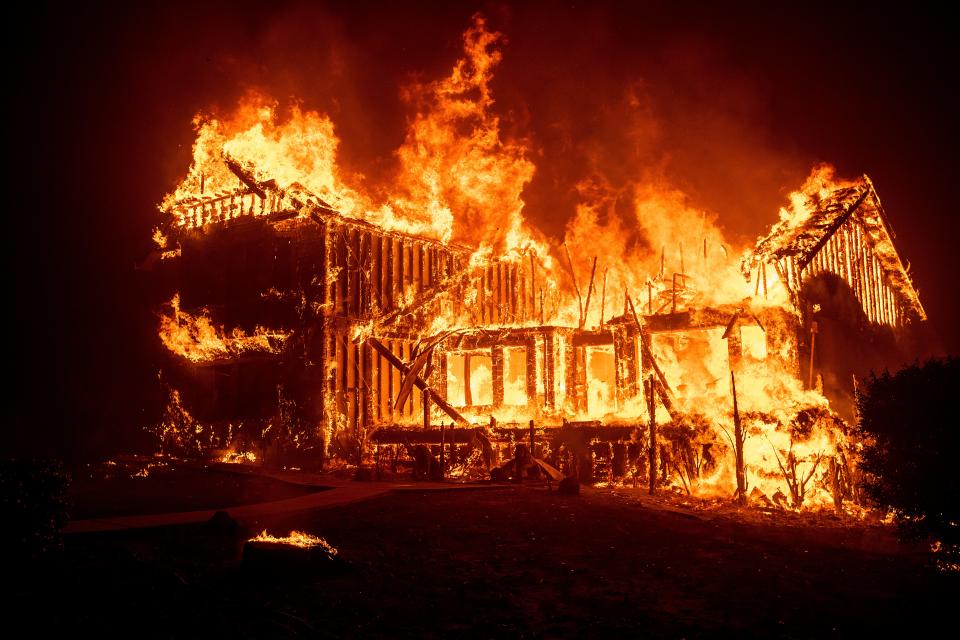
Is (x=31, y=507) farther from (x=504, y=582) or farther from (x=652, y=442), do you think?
(x=652, y=442)

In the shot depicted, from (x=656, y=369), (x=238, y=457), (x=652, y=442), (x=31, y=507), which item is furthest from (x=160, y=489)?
(x=656, y=369)

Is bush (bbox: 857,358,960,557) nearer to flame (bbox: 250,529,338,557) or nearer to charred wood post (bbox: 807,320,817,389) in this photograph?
flame (bbox: 250,529,338,557)

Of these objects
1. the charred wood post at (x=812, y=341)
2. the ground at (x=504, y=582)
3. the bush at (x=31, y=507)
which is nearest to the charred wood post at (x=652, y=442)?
the ground at (x=504, y=582)

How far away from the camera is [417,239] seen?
87.0 feet

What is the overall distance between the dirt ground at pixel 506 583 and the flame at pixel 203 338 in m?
12.2

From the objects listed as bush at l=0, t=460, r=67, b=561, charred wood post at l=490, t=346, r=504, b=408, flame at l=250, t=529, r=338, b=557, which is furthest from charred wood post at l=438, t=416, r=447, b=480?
bush at l=0, t=460, r=67, b=561

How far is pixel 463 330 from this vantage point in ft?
79.5

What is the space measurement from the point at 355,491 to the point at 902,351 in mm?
23660

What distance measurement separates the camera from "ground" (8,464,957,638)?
7.45 metres

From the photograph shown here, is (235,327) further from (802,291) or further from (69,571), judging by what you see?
(802,291)

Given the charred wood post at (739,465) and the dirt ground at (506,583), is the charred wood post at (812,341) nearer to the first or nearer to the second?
the charred wood post at (739,465)

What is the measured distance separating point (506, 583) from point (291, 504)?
6117mm

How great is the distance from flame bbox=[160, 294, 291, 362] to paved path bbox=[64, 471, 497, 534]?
579cm

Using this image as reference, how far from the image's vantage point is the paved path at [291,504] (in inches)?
428
